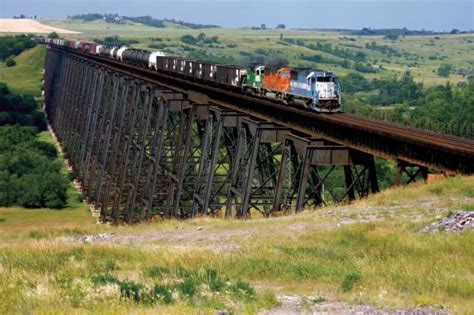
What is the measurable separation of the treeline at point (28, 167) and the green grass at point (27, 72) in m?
30.1

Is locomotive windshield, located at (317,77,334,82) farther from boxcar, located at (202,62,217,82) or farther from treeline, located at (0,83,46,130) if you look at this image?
treeline, located at (0,83,46,130)

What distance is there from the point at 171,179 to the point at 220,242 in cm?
1842

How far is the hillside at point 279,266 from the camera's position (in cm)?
1353

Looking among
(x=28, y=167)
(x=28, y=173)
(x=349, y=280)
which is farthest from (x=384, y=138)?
(x=28, y=167)

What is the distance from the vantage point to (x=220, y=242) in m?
22.5

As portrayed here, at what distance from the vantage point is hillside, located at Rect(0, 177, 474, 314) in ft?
44.4

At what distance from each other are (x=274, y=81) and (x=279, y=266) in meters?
26.0

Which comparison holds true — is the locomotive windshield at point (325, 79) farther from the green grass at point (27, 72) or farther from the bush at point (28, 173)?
the green grass at point (27, 72)

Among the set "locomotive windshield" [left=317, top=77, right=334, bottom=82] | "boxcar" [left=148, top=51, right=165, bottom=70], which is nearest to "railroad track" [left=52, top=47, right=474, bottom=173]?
"locomotive windshield" [left=317, top=77, right=334, bottom=82]

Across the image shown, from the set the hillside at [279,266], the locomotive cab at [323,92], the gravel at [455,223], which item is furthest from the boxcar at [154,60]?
the gravel at [455,223]

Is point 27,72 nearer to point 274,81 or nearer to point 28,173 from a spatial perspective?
point 28,173

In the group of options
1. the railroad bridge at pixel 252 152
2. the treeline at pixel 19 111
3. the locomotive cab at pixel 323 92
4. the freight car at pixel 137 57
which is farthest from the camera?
the treeline at pixel 19 111

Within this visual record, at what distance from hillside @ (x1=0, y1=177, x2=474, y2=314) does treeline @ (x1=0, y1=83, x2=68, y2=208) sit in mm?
47746

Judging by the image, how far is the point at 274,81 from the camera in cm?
4222
